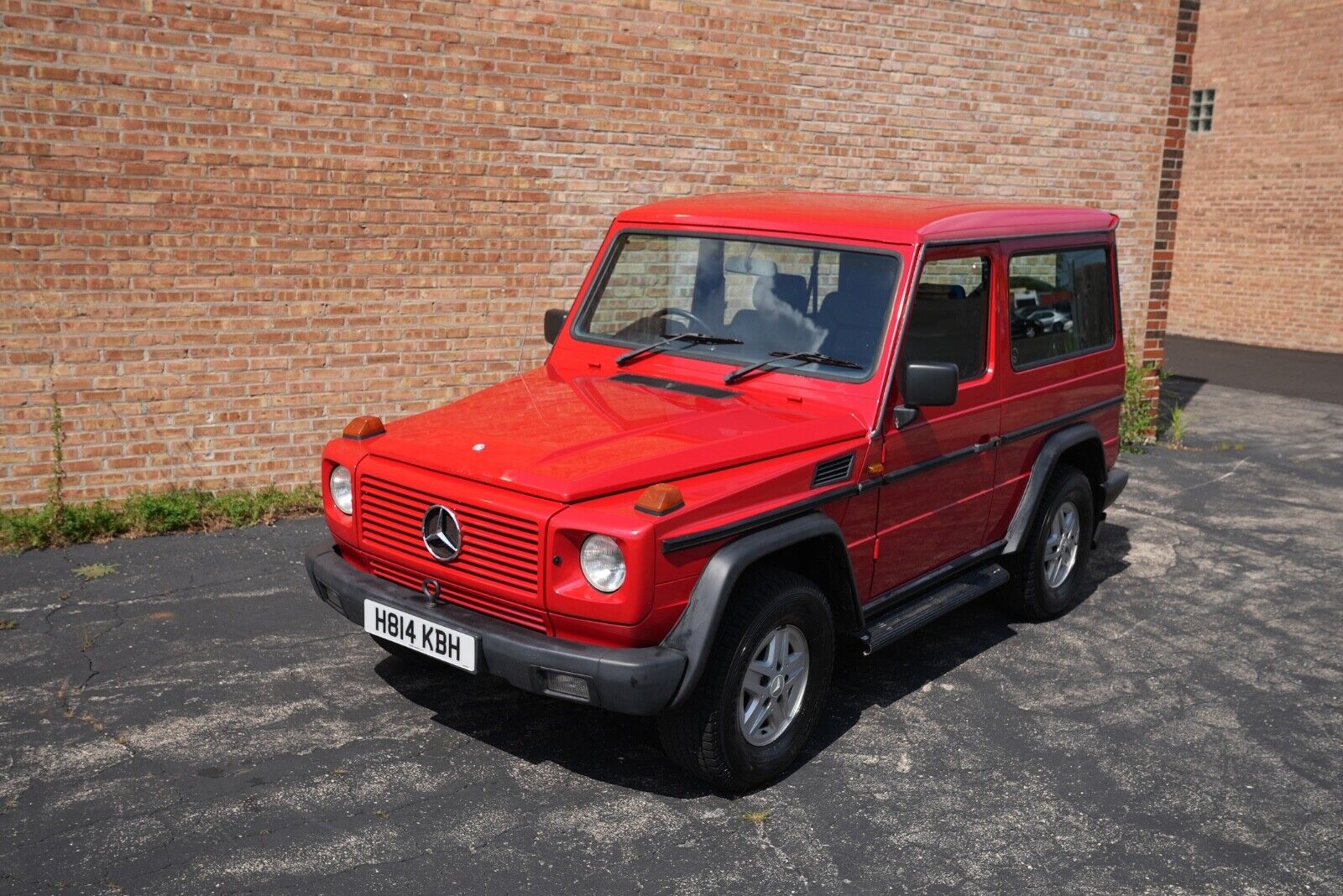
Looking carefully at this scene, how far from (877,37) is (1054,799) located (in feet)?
20.9

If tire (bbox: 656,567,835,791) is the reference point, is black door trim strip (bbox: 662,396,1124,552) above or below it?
above

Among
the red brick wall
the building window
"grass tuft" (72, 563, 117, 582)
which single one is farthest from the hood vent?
the building window

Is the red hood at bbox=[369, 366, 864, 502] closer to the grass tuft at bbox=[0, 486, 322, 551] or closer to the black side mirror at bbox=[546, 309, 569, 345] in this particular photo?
the black side mirror at bbox=[546, 309, 569, 345]

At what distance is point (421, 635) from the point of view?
4.05 m

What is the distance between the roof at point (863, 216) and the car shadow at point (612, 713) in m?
1.68

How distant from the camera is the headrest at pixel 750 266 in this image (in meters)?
4.91

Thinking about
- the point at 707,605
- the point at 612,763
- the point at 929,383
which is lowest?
the point at 612,763

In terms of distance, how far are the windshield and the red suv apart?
0.04ft

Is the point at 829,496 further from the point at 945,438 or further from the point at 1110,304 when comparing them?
the point at 1110,304

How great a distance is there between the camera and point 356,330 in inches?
291

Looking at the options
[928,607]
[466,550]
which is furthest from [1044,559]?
[466,550]

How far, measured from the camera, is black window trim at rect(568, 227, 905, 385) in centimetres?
461

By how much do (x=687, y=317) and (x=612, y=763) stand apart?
6.02 feet

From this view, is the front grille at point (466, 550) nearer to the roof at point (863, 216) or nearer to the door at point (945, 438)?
the door at point (945, 438)
